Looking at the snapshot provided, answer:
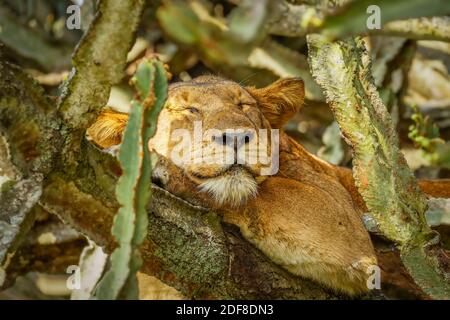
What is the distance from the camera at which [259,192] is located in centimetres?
436

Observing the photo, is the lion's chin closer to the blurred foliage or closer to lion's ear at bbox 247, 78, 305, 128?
lion's ear at bbox 247, 78, 305, 128

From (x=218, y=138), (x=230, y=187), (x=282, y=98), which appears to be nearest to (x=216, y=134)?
(x=218, y=138)

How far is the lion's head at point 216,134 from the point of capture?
4035mm

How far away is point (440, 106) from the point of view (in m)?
7.41

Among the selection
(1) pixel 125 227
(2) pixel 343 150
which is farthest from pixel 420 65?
(1) pixel 125 227

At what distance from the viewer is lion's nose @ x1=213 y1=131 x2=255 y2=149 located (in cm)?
399

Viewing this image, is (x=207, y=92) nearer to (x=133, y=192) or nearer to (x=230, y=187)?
(x=230, y=187)

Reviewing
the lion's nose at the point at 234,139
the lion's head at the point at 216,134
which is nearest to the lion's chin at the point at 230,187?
the lion's head at the point at 216,134

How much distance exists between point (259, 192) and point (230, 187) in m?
0.37

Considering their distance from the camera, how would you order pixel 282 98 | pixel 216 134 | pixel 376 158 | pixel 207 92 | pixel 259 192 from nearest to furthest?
1. pixel 376 158
2. pixel 216 134
3. pixel 259 192
4. pixel 207 92
5. pixel 282 98

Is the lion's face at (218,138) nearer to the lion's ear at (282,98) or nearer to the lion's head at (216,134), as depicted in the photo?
the lion's head at (216,134)

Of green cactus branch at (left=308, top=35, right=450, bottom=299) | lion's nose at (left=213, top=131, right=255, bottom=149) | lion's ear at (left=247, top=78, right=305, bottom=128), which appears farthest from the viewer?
lion's ear at (left=247, top=78, right=305, bottom=128)

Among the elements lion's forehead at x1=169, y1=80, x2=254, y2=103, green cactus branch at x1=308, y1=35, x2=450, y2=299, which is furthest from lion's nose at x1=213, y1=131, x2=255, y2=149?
green cactus branch at x1=308, y1=35, x2=450, y2=299

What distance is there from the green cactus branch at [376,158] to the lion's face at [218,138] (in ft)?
2.07
